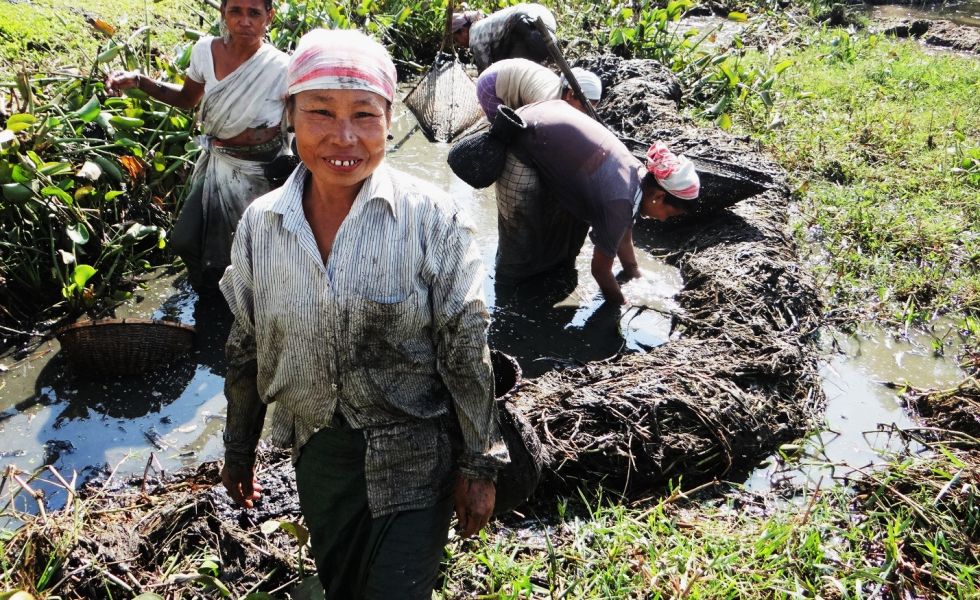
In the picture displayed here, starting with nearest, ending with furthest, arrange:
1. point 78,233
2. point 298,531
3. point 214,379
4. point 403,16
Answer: point 298,531 → point 214,379 → point 78,233 → point 403,16

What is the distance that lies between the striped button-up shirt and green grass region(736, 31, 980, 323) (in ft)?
12.4

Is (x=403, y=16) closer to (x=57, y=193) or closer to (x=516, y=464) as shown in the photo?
(x=57, y=193)

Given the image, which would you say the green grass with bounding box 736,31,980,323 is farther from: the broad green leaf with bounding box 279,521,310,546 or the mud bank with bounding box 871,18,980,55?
the broad green leaf with bounding box 279,521,310,546

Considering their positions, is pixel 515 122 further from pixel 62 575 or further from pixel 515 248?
pixel 62 575

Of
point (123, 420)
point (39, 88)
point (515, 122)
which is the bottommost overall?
point (123, 420)

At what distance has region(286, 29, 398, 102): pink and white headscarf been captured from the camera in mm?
1779

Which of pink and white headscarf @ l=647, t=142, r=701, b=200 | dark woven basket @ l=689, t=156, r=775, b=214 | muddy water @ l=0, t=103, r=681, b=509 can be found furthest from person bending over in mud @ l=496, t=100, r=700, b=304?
dark woven basket @ l=689, t=156, r=775, b=214

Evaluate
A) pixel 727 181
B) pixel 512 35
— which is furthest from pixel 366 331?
pixel 512 35

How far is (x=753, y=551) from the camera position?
289 cm

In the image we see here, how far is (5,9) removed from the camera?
6305 millimetres

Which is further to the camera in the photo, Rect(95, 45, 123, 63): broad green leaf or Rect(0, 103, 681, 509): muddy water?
Rect(95, 45, 123, 63): broad green leaf

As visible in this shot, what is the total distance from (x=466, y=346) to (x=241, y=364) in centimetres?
64

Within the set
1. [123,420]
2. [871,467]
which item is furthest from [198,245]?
[871,467]

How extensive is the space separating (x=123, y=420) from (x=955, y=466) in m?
3.63
